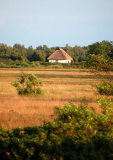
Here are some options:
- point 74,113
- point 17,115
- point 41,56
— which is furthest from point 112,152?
point 41,56

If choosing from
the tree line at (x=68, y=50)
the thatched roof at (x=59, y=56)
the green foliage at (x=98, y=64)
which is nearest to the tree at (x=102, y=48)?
the tree line at (x=68, y=50)

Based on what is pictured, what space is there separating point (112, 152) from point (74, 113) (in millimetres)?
2068

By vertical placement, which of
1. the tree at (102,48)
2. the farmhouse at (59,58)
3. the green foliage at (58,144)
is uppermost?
the tree at (102,48)

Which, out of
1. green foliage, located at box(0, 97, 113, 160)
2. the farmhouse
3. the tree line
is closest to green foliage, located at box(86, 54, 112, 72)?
the tree line

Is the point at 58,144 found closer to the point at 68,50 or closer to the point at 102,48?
the point at 102,48

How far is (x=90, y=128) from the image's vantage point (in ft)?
18.1

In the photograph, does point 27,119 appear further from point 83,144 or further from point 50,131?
point 83,144

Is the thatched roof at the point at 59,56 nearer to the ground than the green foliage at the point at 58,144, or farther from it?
farther from it

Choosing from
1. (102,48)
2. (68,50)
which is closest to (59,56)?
(68,50)

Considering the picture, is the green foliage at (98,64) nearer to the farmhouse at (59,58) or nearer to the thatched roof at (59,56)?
the farmhouse at (59,58)

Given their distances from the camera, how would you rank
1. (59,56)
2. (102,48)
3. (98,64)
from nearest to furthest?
(98,64)
(102,48)
(59,56)

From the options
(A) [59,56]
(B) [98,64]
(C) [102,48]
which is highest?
(C) [102,48]

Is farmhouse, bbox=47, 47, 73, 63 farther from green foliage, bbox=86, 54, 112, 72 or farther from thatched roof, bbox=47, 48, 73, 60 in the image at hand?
green foliage, bbox=86, 54, 112, 72

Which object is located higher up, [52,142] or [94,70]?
[94,70]
